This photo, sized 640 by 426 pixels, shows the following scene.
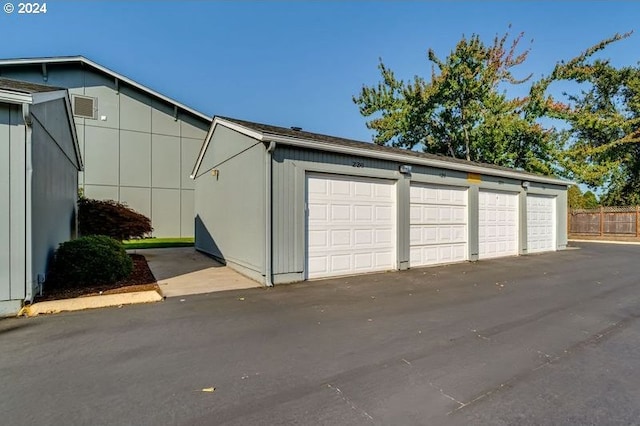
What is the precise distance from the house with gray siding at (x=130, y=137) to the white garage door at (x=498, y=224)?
13286 millimetres

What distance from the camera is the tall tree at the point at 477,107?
19672 mm

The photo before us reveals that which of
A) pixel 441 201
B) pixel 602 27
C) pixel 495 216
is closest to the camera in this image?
pixel 441 201

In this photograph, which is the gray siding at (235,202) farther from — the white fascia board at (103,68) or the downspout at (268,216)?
the white fascia board at (103,68)

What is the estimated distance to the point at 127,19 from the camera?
970cm

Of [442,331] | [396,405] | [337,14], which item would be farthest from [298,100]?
[396,405]

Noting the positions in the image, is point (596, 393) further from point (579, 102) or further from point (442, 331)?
point (579, 102)

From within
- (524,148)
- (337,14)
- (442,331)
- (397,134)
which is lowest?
(442,331)

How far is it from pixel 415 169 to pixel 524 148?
50.6 feet

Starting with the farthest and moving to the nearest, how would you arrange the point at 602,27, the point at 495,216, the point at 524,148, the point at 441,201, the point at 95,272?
the point at 524,148 < the point at 602,27 < the point at 495,216 < the point at 441,201 < the point at 95,272

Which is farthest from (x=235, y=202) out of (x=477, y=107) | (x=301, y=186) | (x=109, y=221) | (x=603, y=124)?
(x=603, y=124)

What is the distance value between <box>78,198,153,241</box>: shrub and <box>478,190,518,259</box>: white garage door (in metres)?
11.4

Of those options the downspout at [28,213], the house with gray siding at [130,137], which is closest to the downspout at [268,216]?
the downspout at [28,213]

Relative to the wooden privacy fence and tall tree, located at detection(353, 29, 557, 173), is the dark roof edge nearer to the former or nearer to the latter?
tall tree, located at detection(353, 29, 557, 173)

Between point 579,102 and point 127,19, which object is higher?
point 579,102
